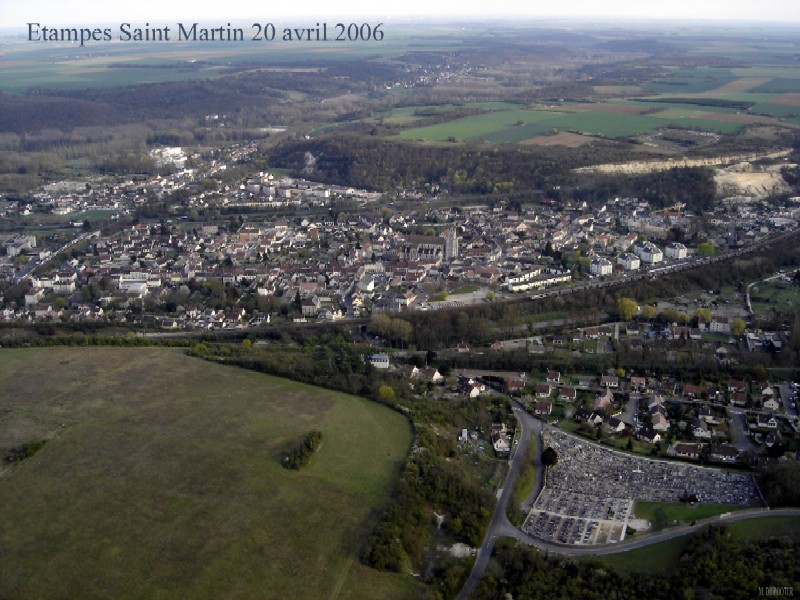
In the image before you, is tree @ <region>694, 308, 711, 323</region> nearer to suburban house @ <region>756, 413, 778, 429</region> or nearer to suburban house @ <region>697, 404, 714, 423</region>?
suburban house @ <region>697, 404, 714, 423</region>

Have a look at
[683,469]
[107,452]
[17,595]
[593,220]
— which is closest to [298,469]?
[107,452]

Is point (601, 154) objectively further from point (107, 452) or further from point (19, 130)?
point (19, 130)

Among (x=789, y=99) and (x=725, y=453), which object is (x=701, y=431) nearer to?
(x=725, y=453)

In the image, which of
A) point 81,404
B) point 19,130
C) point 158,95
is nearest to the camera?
point 81,404

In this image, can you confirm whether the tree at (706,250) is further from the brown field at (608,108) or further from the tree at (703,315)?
the brown field at (608,108)

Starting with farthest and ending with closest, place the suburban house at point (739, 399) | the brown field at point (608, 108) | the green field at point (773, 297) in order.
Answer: the brown field at point (608, 108), the green field at point (773, 297), the suburban house at point (739, 399)

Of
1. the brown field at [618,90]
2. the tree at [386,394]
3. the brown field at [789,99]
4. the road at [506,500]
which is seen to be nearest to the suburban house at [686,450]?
the road at [506,500]

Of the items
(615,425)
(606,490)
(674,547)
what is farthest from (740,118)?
(674,547)
